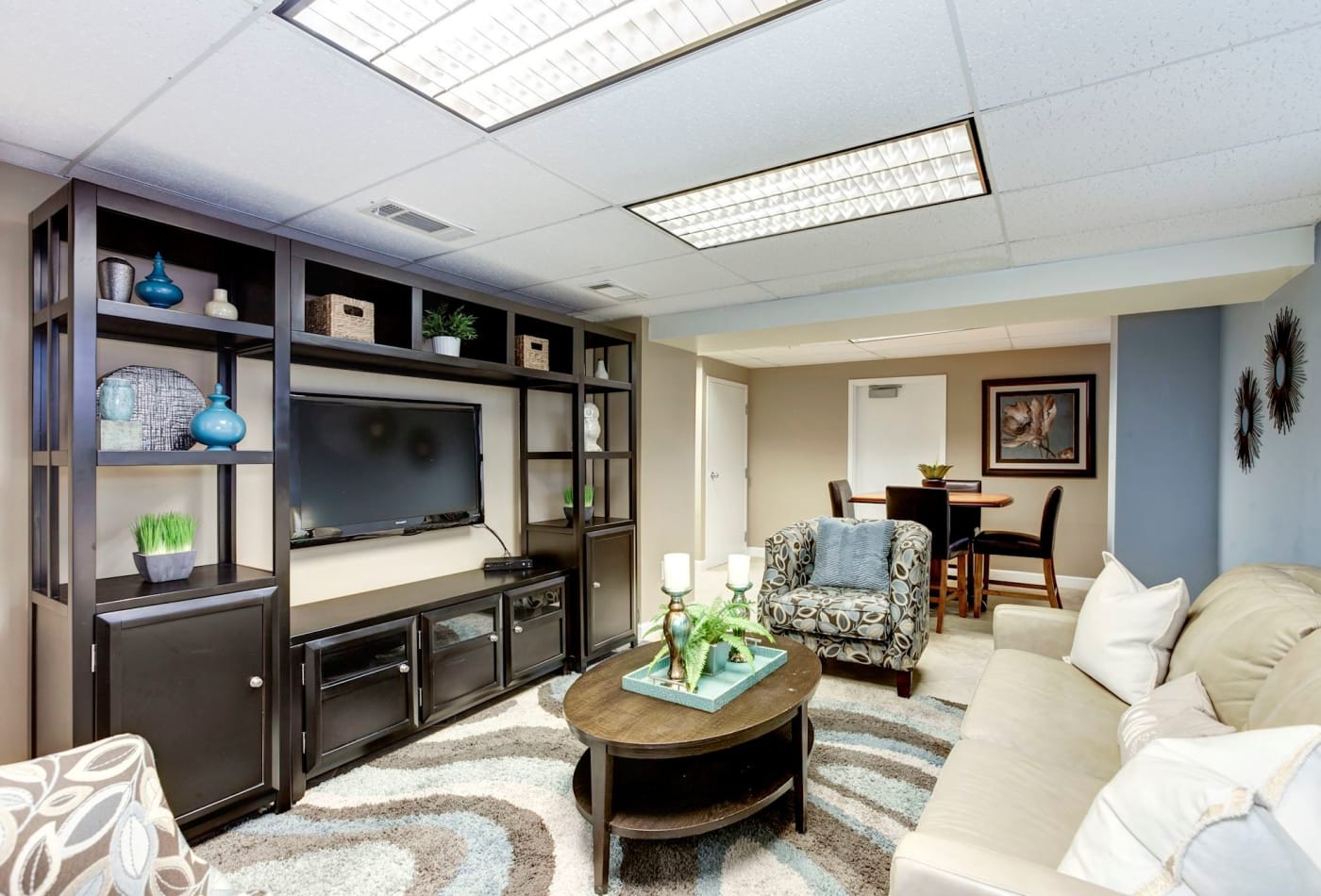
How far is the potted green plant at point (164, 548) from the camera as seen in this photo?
6.95ft

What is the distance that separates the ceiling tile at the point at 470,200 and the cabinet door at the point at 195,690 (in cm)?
148

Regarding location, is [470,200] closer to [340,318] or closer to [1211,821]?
[340,318]

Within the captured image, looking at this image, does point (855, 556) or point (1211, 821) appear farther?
point (855, 556)

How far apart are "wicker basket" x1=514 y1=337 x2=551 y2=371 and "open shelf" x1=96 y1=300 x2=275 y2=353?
1.25 metres

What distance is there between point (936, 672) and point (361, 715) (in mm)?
2986

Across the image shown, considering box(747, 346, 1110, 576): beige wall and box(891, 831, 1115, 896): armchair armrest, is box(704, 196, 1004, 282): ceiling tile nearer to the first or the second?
box(891, 831, 1115, 896): armchair armrest

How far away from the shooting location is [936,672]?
3598mm

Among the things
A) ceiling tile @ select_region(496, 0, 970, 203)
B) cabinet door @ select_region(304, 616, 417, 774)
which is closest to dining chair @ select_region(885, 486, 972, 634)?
ceiling tile @ select_region(496, 0, 970, 203)

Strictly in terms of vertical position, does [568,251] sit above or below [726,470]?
above

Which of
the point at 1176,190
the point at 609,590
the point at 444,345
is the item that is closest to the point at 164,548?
the point at 444,345

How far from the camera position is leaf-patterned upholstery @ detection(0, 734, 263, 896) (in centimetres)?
109

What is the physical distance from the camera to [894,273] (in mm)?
3301

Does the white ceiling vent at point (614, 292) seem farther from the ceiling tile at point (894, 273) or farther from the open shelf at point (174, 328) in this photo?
the open shelf at point (174, 328)

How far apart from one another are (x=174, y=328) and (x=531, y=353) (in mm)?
1604
